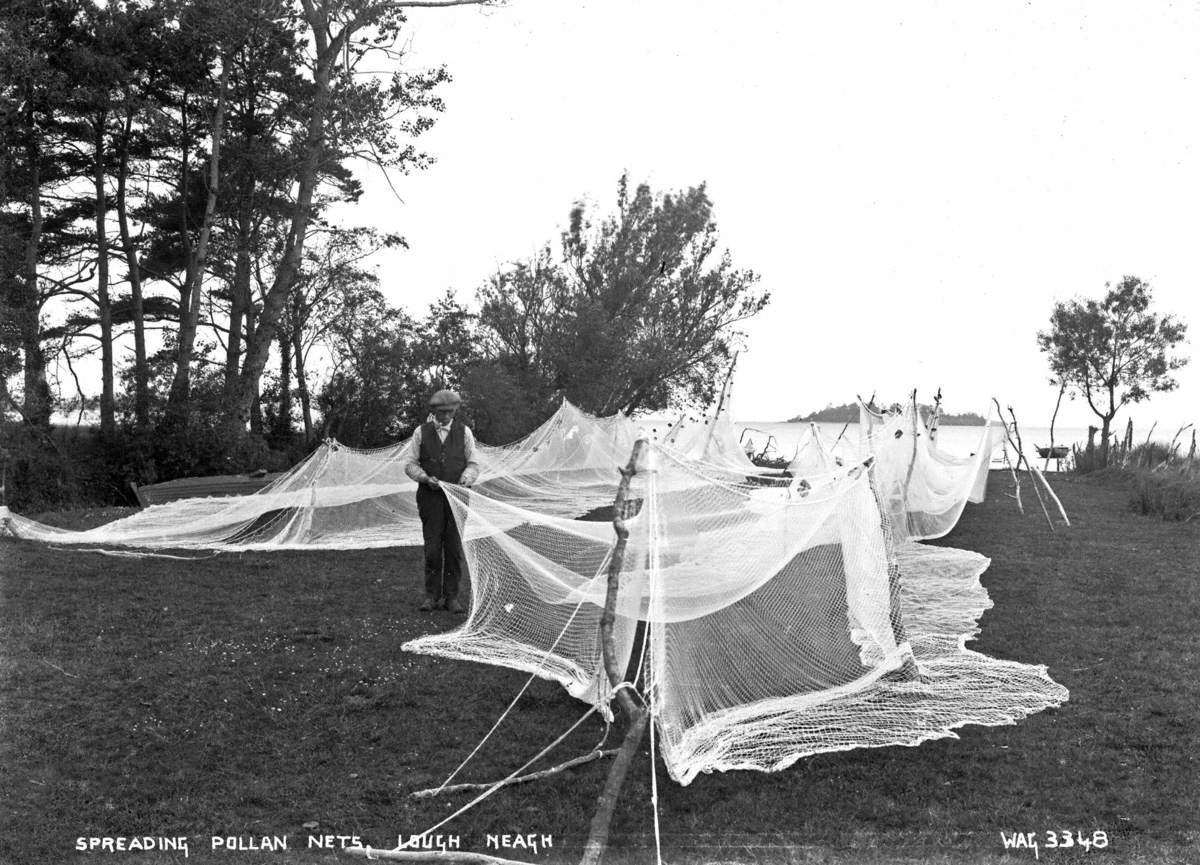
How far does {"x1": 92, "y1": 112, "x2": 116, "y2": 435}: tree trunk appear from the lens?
55.6 ft

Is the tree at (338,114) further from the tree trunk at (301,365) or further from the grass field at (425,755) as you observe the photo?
the grass field at (425,755)

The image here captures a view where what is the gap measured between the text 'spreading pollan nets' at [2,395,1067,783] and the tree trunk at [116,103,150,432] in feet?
42.6

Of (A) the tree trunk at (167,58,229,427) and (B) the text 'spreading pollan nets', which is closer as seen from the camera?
(B) the text 'spreading pollan nets'

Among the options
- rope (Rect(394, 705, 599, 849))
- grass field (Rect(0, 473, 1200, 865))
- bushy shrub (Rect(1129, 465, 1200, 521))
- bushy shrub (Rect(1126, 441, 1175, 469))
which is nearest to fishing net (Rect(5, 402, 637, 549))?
grass field (Rect(0, 473, 1200, 865))

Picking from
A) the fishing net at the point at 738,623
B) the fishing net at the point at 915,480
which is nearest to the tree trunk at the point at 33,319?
the fishing net at the point at 915,480

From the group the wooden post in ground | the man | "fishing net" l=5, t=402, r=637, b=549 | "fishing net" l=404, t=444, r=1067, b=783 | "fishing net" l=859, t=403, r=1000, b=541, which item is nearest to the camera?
the wooden post in ground

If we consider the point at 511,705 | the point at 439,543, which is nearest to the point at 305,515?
the point at 439,543

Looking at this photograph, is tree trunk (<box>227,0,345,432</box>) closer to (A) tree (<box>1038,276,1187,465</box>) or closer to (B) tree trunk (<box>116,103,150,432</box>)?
(B) tree trunk (<box>116,103,150,432</box>)

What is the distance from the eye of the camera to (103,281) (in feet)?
58.1

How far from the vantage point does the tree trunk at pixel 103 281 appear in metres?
17.0

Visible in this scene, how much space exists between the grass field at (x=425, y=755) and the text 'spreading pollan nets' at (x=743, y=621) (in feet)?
0.48

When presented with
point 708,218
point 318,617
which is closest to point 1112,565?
point 318,617

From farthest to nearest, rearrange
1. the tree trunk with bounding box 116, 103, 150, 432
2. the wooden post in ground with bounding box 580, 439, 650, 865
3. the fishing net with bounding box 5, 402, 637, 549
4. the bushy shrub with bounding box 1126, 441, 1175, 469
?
the bushy shrub with bounding box 1126, 441, 1175, 469 → the tree trunk with bounding box 116, 103, 150, 432 → the fishing net with bounding box 5, 402, 637, 549 → the wooden post in ground with bounding box 580, 439, 650, 865

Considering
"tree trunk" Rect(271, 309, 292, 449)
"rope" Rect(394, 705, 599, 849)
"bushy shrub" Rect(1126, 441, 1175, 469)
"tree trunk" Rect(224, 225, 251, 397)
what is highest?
"tree trunk" Rect(224, 225, 251, 397)
